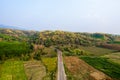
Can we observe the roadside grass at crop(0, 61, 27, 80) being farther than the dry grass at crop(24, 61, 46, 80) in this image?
No

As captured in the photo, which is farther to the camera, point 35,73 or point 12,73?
point 35,73

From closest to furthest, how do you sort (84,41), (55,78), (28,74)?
(55,78) → (28,74) → (84,41)

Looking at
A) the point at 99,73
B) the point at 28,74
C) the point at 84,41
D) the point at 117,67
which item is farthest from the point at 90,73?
the point at 84,41

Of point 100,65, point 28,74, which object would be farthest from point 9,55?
point 100,65

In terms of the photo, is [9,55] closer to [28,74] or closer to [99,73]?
[28,74]

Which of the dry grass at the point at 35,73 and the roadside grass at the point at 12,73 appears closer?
the roadside grass at the point at 12,73

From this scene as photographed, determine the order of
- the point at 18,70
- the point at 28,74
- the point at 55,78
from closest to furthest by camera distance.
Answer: the point at 55,78, the point at 28,74, the point at 18,70

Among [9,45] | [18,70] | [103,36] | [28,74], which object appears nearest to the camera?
[28,74]

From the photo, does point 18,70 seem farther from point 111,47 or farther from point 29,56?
point 111,47

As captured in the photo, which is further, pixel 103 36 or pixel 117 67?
pixel 103 36
